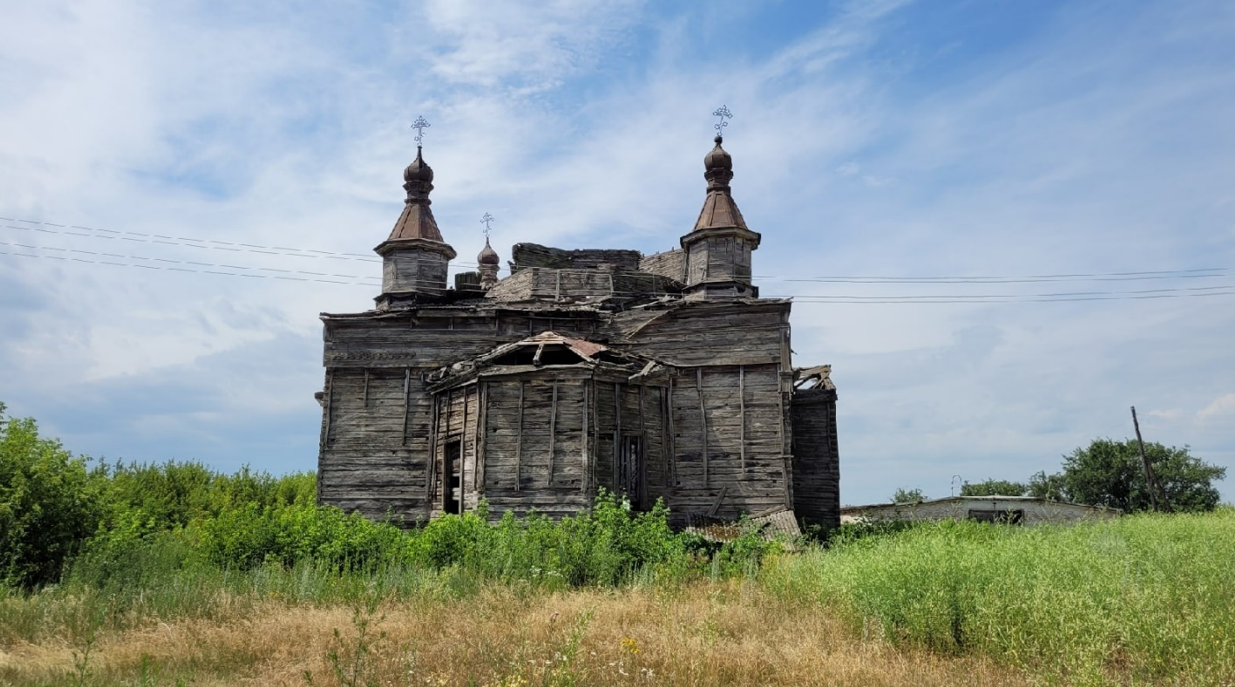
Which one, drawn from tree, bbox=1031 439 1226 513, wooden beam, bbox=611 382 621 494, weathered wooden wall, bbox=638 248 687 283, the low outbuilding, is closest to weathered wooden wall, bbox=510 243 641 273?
weathered wooden wall, bbox=638 248 687 283

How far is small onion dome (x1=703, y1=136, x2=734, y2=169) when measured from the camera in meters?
25.2

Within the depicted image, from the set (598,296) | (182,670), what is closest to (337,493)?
(598,296)

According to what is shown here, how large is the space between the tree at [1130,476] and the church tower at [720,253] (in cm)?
2763

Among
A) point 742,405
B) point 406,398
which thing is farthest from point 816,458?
point 406,398

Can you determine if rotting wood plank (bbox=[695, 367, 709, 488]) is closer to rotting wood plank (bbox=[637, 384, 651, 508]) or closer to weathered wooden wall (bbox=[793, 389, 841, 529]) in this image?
rotting wood plank (bbox=[637, 384, 651, 508])

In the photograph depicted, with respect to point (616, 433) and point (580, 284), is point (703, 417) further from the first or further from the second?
point (580, 284)

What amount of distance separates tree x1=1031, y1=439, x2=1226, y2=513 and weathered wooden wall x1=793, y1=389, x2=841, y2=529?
24.8 meters

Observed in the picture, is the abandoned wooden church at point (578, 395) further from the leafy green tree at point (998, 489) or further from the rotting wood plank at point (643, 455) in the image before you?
the leafy green tree at point (998, 489)

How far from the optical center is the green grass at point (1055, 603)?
6723mm

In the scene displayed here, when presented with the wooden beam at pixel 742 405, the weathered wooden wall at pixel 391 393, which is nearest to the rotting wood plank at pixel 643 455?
the wooden beam at pixel 742 405

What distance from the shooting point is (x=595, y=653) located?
23.7 ft

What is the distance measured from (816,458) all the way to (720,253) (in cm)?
657

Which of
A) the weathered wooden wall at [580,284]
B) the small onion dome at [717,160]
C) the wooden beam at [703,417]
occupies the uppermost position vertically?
the small onion dome at [717,160]

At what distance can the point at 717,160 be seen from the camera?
83.0ft
